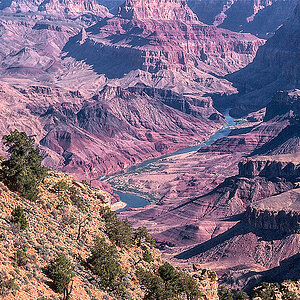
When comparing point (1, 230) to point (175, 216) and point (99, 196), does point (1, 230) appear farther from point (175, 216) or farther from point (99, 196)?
point (175, 216)

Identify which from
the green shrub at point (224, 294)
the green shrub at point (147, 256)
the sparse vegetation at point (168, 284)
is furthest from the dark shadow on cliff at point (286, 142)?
the sparse vegetation at point (168, 284)

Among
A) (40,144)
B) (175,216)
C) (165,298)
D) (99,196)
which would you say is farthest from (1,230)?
(40,144)

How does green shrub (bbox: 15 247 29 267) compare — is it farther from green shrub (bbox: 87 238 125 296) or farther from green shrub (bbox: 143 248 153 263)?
green shrub (bbox: 143 248 153 263)

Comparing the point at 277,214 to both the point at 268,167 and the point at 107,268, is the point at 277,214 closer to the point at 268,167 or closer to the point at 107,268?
the point at 268,167

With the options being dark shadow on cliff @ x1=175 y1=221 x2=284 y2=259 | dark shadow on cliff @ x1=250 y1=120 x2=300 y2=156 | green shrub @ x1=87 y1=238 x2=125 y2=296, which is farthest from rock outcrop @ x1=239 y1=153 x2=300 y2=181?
green shrub @ x1=87 y1=238 x2=125 y2=296

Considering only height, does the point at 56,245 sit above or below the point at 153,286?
above

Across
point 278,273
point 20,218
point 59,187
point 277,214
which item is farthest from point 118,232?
point 277,214

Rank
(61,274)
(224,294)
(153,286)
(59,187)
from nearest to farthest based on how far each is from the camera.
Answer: (61,274) → (153,286) → (59,187) → (224,294)
